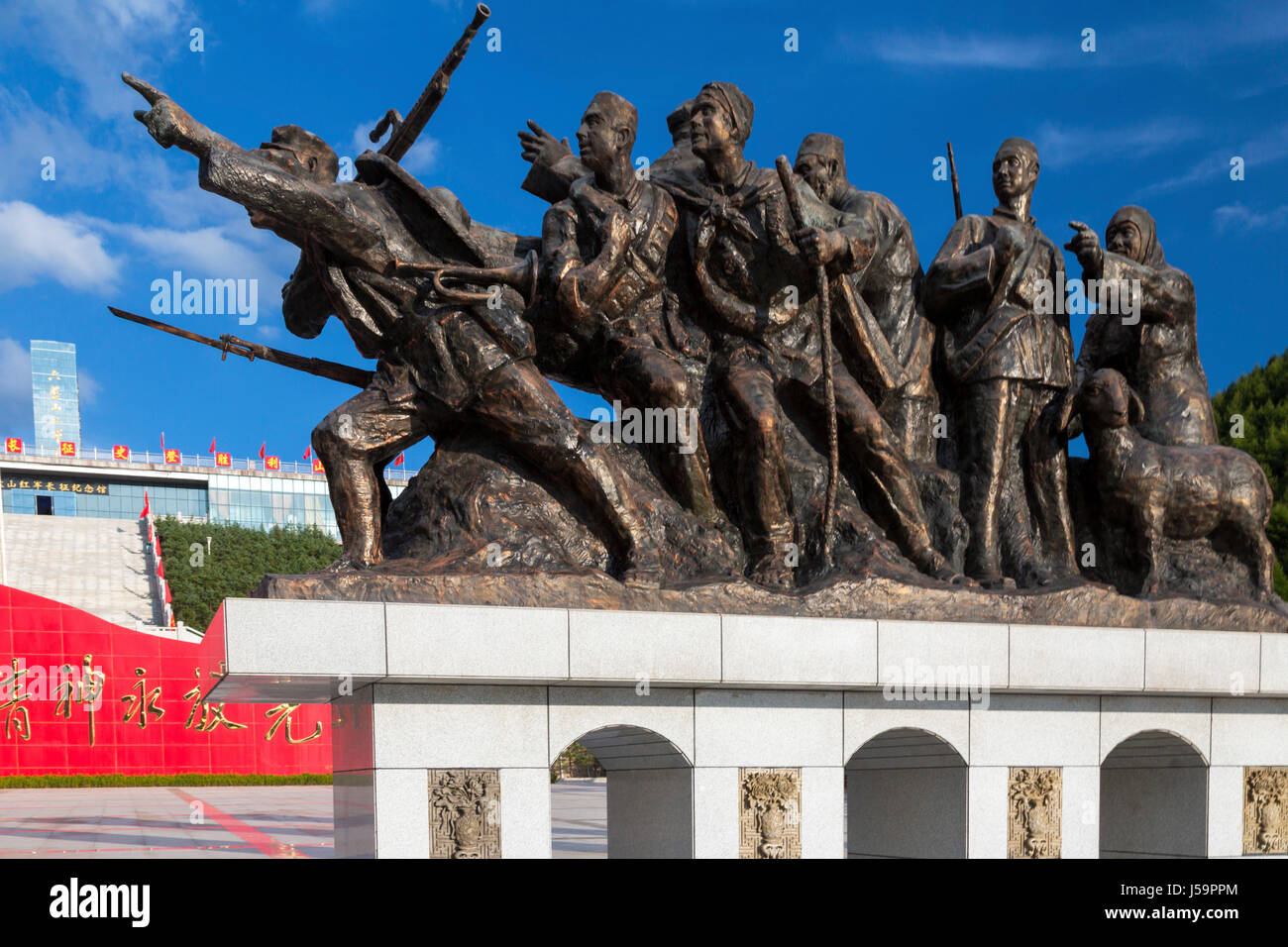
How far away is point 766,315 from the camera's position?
8.81 m

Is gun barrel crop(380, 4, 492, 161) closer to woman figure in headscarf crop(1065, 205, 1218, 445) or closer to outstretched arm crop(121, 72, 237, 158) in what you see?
outstretched arm crop(121, 72, 237, 158)

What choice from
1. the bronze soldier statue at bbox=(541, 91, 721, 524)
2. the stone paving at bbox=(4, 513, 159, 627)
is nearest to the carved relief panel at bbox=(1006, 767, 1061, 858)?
the bronze soldier statue at bbox=(541, 91, 721, 524)

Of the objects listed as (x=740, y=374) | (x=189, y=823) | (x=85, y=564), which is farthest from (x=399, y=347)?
(x=85, y=564)

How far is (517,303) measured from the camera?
830cm

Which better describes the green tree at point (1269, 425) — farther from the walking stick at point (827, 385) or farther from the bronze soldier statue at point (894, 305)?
the walking stick at point (827, 385)

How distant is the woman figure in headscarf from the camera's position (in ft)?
31.2

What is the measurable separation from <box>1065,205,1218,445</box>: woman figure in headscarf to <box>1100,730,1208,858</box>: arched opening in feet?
7.73

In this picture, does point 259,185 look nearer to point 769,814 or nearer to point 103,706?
point 769,814

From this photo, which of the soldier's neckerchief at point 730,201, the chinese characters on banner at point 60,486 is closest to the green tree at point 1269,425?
the soldier's neckerchief at point 730,201

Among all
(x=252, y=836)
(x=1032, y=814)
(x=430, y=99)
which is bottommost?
(x=252, y=836)

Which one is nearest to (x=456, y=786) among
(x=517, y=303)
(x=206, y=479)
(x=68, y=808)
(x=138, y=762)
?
(x=517, y=303)

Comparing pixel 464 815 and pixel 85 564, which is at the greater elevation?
pixel 85 564

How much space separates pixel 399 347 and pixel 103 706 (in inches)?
830
